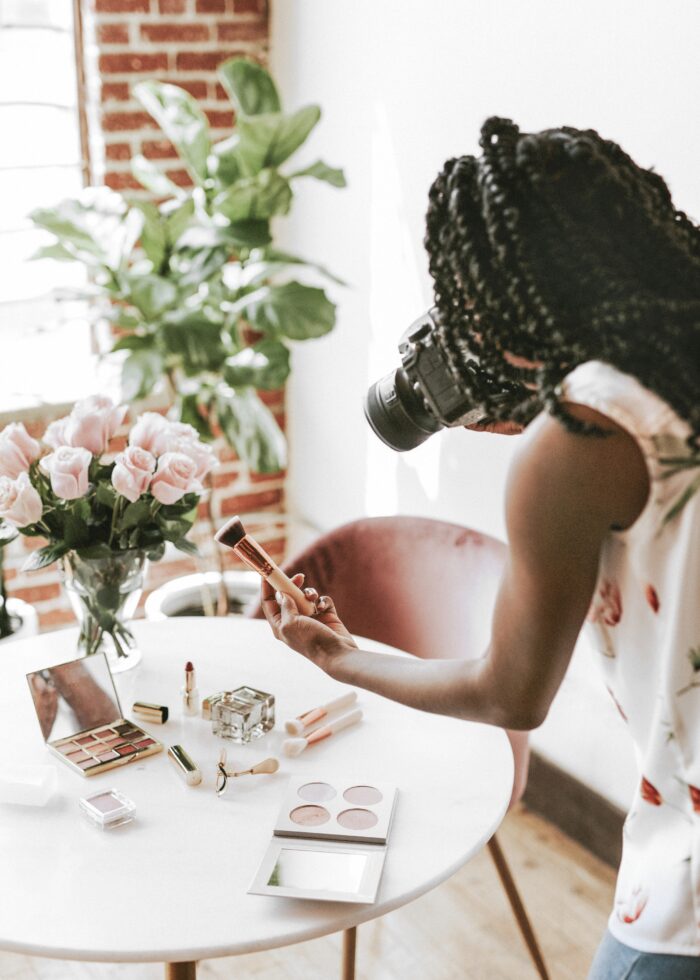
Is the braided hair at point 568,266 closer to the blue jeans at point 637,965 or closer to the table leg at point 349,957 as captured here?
the blue jeans at point 637,965

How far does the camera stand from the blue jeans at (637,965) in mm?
993

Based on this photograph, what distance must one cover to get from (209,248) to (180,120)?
0.95ft

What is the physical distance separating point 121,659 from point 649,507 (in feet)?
3.15

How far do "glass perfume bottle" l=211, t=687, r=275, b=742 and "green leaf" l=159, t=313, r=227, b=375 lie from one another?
102cm

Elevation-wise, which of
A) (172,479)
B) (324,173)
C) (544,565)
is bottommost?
(172,479)

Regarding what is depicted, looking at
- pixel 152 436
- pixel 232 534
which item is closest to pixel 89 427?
pixel 152 436

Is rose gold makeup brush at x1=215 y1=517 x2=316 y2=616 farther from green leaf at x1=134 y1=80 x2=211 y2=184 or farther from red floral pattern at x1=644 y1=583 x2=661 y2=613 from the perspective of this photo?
green leaf at x1=134 y1=80 x2=211 y2=184

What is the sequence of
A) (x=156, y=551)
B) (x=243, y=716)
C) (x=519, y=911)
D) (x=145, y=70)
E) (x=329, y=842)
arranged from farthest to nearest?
(x=145, y=70) < (x=519, y=911) < (x=156, y=551) < (x=243, y=716) < (x=329, y=842)

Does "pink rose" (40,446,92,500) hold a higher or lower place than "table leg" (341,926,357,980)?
higher

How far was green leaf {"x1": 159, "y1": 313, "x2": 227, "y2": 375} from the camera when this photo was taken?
234 centimetres

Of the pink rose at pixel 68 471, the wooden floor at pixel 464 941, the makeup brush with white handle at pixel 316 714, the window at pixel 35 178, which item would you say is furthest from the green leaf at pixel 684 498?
the window at pixel 35 178

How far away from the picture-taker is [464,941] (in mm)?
2090

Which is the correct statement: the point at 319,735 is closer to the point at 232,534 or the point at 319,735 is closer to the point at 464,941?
the point at 232,534

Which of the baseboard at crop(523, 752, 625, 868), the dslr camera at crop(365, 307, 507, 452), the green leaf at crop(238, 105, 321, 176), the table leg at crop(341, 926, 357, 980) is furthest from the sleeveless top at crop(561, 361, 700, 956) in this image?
the green leaf at crop(238, 105, 321, 176)
